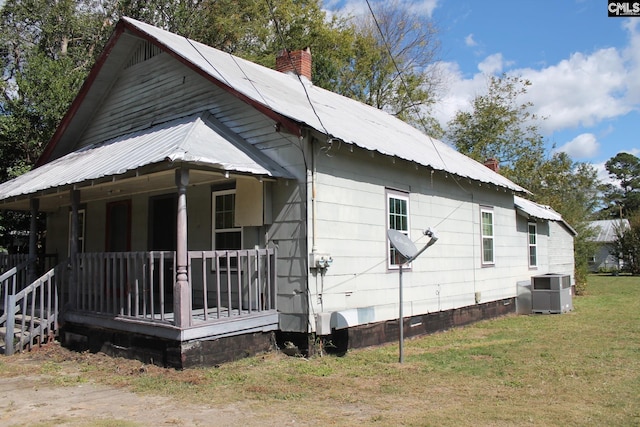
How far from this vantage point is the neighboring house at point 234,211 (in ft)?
27.5

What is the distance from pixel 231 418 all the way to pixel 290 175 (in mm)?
4267

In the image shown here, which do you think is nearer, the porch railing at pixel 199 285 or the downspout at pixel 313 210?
the porch railing at pixel 199 285

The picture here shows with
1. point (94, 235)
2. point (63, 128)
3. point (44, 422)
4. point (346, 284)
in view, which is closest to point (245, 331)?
point (346, 284)

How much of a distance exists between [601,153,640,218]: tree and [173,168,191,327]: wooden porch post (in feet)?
280

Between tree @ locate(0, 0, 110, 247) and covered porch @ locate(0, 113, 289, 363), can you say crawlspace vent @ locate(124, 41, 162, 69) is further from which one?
tree @ locate(0, 0, 110, 247)

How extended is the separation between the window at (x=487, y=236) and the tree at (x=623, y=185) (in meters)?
75.5

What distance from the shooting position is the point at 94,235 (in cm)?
1345

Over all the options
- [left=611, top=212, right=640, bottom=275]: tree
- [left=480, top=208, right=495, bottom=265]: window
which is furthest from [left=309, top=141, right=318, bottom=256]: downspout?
[left=611, top=212, right=640, bottom=275]: tree

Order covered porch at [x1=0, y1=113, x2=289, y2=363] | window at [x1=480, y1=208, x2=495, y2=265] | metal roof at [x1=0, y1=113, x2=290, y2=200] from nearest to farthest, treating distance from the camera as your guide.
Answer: covered porch at [x1=0, y1=113, x2=289, y2=363], metal roof at [x1=0, y1=113, x2=290, y2=200], window at [x1=480, y1=208, x2=495, y2=265]

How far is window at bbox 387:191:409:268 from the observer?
10836 mm

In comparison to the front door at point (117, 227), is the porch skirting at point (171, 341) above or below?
below

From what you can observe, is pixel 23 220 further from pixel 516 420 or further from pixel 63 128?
pixel 516 420

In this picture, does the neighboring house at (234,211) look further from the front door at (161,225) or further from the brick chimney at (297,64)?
the brick chimney at (297,64)

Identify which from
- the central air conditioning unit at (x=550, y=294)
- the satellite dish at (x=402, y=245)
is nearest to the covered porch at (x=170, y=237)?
the satellite dish at (x=402, y=245)
